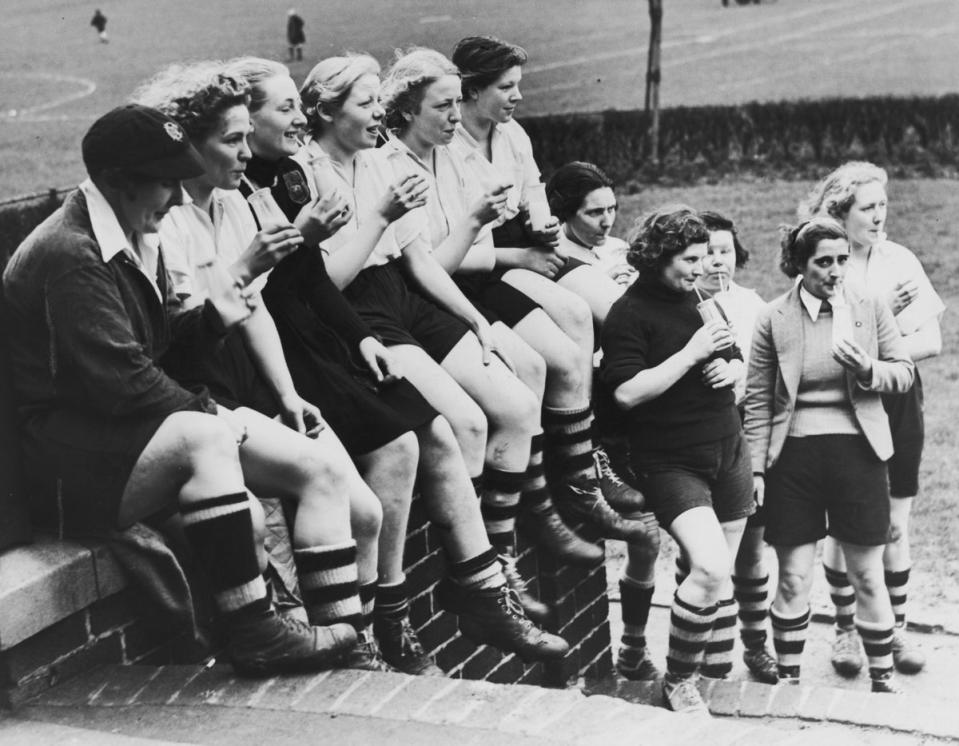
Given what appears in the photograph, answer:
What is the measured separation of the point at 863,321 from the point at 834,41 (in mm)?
18167

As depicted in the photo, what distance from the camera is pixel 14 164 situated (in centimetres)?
1791

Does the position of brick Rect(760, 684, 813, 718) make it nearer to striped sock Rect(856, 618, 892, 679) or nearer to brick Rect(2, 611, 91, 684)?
striped sock Rect(856, 618, 892, 679)

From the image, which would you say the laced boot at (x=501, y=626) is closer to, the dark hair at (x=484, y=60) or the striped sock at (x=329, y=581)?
the striped sock at (x=329, y=581)

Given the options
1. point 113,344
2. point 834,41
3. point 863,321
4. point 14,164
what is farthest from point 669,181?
point 113,344

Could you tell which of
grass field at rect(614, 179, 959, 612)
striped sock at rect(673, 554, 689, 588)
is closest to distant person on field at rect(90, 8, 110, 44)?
grass field at rect(614, 179, 959, 612)

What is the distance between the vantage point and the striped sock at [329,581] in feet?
12.4

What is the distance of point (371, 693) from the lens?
3.68 meters

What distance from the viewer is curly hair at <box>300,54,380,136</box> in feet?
14.5

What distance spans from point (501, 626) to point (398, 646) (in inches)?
13.7

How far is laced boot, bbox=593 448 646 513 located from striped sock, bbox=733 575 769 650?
0.81 m

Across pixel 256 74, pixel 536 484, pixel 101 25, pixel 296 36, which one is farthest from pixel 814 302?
pixel 101 25

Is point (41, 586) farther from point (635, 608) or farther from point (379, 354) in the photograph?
point (635, 608)

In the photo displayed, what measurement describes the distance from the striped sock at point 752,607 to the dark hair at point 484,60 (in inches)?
93.8

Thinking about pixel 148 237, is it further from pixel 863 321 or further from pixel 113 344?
pixel 863 321
